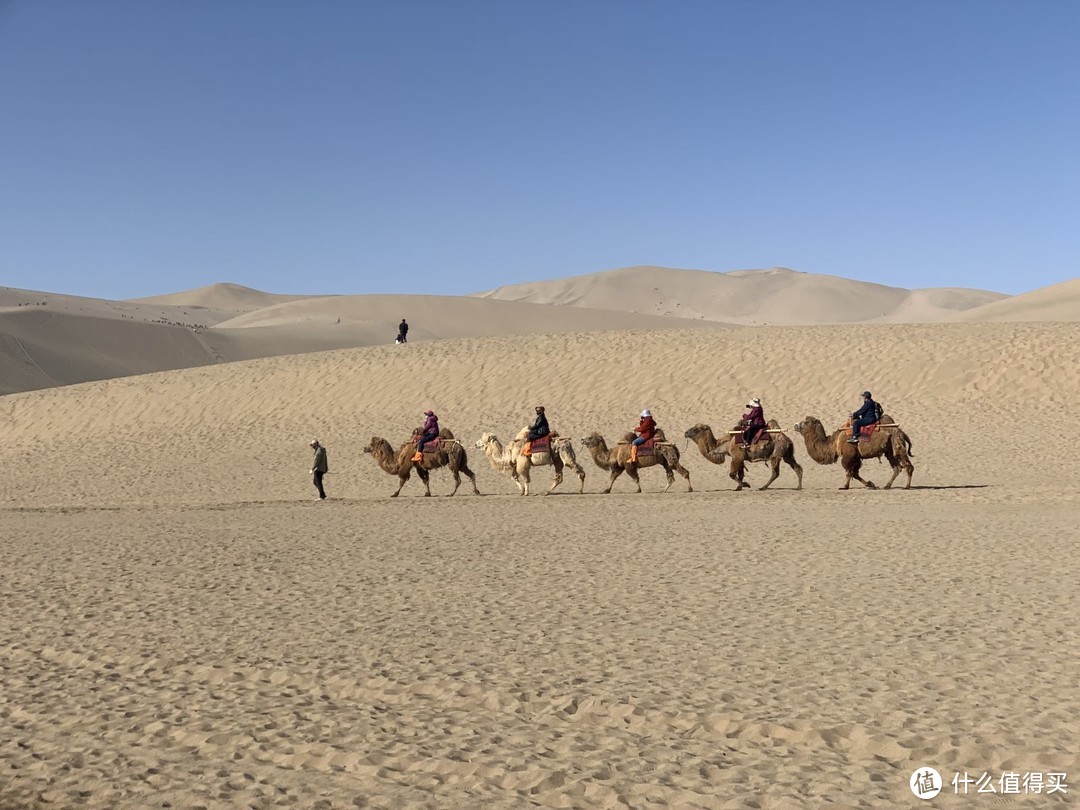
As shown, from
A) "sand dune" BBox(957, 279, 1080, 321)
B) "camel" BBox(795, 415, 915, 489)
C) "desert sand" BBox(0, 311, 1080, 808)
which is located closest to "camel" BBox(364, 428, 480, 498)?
"desert sand" BBox(0, 311, 1080, 808)

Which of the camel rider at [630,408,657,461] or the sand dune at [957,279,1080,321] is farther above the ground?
the sand dune at [957,279,1080,321]

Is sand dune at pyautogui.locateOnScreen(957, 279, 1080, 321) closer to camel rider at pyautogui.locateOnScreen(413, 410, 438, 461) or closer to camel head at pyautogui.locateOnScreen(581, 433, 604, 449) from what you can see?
camel head at pyautogui.locateOnScreen(581, 433, 604, 449)

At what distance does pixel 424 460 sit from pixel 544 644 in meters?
13.3

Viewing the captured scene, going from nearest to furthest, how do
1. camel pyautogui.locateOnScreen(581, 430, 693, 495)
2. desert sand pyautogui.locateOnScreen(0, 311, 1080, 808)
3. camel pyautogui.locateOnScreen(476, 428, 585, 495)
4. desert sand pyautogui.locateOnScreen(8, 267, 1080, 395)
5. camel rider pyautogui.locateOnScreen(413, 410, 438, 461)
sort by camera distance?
desert sand pyautogui.locateOnScreen(0, 311, 1080, 808) < camel pyautogui.locateOnScreen(476, 428, 585, 495) < camel pyautogui.locateOnScreen(581, 430, 693, 495) < camel rider pyautogui.locateOnScreen(413, 410, 438, 461) < desert sand pyautogui.locateOnScreen(8, 267, 1080, 395)

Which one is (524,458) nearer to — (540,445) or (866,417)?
(540,445)

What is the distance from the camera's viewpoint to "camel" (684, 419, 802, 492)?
69.6 ft

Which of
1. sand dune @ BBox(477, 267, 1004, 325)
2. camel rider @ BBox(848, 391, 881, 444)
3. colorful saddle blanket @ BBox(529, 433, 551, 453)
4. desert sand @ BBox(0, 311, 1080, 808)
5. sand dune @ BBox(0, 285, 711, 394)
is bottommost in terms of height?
desert sand @ BBox(0, 311, 1080, 808)

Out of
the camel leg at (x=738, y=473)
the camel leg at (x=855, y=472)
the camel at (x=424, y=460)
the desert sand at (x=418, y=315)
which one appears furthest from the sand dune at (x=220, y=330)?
the camel leg at (x=855, y=472)

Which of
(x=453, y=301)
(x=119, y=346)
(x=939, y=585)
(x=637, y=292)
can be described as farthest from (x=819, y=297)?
(x=939, y=585)

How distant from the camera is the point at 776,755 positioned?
633 centimetres

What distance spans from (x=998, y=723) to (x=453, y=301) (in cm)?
10525

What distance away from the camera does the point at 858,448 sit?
2094cm

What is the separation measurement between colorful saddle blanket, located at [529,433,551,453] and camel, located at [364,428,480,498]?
4.68ft

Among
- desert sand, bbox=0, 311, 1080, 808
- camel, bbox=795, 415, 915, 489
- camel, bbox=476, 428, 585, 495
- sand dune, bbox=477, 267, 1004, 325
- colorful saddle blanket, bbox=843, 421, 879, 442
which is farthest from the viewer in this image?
sand dune, bbox=477, 267, 1004, 325
